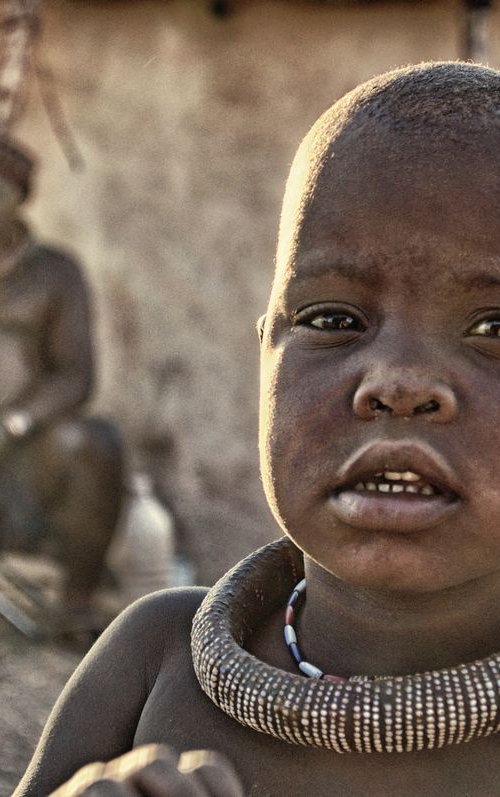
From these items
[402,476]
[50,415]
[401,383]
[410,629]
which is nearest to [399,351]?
[401,383]

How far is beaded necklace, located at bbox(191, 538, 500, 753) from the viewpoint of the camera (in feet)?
5.03

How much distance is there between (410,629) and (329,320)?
0.44 meters

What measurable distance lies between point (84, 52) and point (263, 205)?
4.49ft

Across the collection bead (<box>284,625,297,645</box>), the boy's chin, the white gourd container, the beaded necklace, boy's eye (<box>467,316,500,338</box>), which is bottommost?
the white gourd container

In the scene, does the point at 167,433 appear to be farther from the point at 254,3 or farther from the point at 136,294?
the point at 254,3

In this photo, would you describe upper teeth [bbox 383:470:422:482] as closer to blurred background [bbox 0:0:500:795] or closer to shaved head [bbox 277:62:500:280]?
shaved head [bbox 277:62:500:280]

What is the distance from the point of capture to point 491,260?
155cm

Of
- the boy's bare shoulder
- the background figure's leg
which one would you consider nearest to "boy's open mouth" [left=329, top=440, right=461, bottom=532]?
the boy's bare shoulder

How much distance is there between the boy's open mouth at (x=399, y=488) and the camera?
59.5 inches

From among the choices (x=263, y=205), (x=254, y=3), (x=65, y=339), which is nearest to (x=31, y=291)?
(x=65, y=339)

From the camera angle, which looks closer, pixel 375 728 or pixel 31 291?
pixel 375 728

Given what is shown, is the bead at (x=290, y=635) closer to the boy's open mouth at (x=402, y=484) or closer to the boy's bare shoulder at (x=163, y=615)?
the boy's bare shoulder at (x=163, y=615)

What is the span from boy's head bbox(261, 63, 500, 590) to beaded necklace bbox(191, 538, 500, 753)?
0.13 m

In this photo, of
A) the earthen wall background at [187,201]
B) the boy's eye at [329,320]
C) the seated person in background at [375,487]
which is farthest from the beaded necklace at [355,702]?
the earthen wall background at [187,201]
